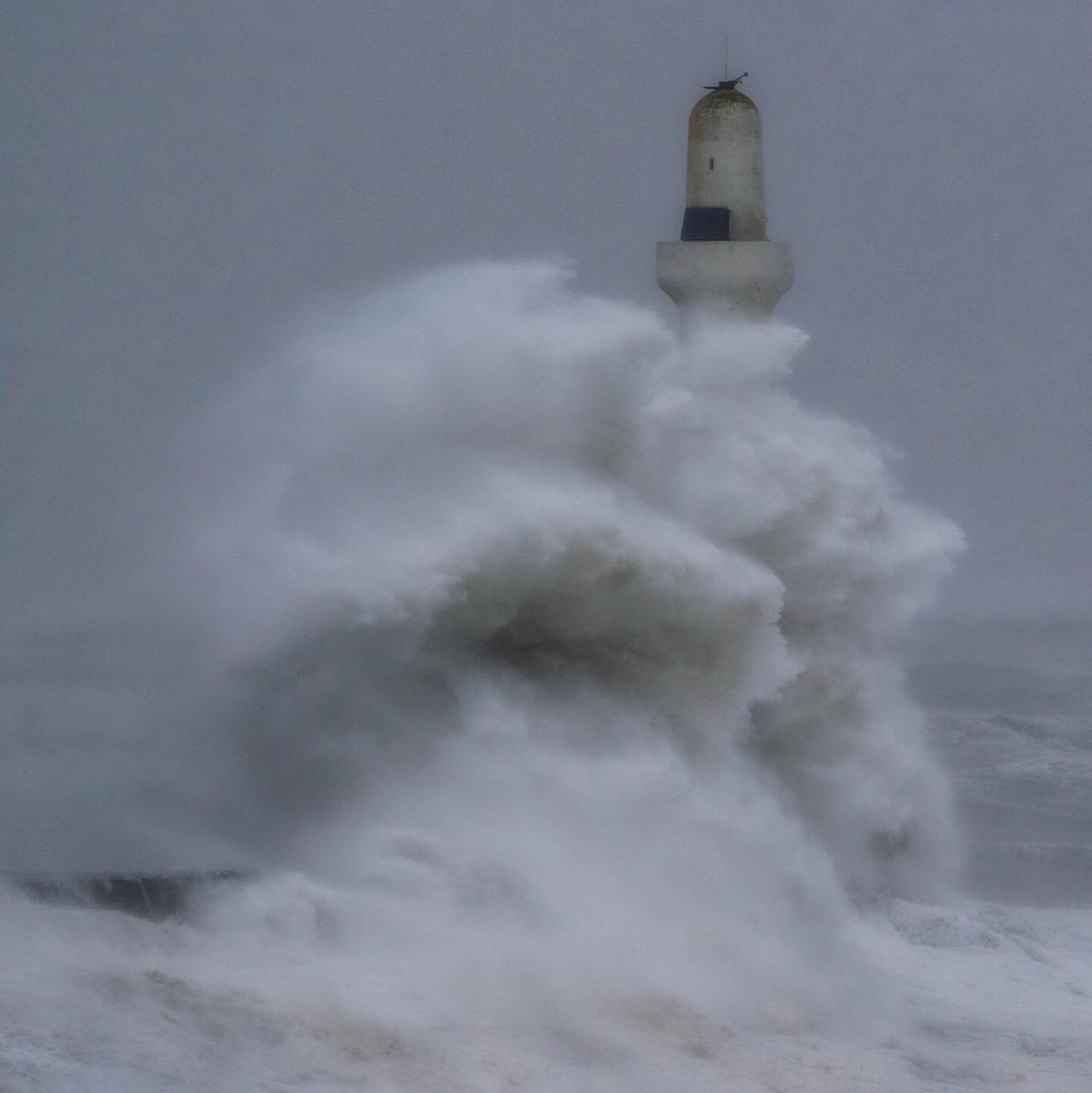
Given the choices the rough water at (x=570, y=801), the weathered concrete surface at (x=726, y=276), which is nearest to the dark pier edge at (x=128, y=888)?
the rough water at (x=570, y=801)

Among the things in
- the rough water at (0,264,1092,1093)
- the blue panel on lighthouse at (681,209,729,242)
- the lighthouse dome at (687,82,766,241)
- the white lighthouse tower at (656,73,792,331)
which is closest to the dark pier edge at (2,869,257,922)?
the rough water at (0,264,1092,1093)

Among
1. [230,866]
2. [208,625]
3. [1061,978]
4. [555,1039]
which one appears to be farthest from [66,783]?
[1061,978]

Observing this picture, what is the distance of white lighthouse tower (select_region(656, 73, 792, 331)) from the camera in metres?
28.3

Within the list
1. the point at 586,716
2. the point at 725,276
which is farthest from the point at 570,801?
the point at 725,276

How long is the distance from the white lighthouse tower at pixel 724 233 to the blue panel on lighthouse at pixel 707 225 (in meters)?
0.01

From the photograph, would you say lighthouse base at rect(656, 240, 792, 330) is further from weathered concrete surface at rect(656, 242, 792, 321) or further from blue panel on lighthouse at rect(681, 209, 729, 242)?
blue panel on lighthouse at rect(681, 209, 729, 242)

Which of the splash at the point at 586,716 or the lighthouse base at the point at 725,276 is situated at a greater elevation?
the lighthouse base at the point at 725,276

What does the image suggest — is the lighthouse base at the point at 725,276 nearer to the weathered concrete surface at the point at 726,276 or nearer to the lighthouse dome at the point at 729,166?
the weathered concrete surface at the point at 726,276

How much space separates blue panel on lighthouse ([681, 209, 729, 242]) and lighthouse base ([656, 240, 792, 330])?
0.11m

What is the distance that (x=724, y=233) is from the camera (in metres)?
28.5

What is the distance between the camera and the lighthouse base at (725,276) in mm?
28234

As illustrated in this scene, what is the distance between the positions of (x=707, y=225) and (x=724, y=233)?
239 mm

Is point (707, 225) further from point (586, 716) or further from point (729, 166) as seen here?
point (586, 716)

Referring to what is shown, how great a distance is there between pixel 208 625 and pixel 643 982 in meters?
8.92
